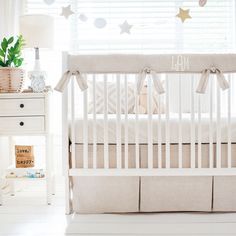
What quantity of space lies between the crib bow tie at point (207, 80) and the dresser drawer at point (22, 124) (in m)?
0.97

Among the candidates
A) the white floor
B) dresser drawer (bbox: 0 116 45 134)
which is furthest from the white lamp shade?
the white floor

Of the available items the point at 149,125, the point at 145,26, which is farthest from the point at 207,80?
the point at 145,26

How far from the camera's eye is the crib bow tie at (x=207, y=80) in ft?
7.22

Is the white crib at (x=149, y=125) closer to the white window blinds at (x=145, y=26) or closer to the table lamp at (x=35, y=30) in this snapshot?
the table lamp at (x=35, y=30)

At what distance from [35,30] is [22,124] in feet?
2.15

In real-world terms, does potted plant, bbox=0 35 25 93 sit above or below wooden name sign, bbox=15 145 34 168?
above

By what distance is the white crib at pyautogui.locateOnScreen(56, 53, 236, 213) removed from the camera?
2.23 m

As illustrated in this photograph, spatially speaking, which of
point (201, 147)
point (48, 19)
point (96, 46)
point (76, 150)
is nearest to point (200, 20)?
point (96, 46)

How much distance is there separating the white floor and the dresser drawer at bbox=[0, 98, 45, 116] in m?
Result: 0.56

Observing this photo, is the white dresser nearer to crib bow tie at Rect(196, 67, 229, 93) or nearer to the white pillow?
the white pillow

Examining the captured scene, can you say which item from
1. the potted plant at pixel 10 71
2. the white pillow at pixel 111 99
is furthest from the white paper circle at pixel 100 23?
the potted plant at pixel 10 71

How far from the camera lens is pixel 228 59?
2.25m

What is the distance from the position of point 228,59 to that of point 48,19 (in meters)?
1.24

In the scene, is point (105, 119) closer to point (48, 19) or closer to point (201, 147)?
point (201, 147)
